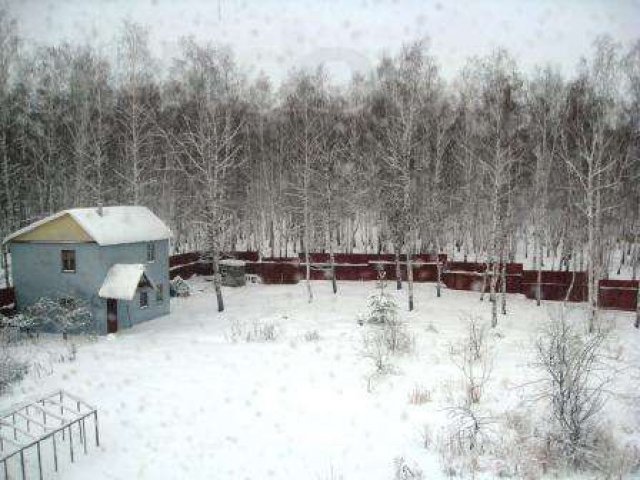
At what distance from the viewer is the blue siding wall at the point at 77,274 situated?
21.9 metres

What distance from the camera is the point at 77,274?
22.1 meters

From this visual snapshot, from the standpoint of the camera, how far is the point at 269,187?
1662 inches

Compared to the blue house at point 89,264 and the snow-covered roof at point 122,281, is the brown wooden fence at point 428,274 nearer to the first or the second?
the blue house at point 89,264

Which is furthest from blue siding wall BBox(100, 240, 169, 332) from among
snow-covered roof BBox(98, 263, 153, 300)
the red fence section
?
the red fence section

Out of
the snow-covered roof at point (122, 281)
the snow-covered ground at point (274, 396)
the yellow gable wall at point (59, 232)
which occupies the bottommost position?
the snow-covered ground at point (274, 396)

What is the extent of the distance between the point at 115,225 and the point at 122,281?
3.16 m

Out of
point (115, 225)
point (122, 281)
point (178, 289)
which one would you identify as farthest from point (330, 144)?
point (122, 281)

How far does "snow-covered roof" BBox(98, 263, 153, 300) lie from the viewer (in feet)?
69.6

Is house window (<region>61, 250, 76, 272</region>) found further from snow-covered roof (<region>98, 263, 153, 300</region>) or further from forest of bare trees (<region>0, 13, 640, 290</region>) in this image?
forest of bare trees (<region>0, 13, 640, 290</region>)

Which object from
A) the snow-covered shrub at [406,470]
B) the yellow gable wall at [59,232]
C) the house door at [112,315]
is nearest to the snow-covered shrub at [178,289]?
the house door at [112,315]

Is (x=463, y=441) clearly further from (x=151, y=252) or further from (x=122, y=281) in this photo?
(x=151, y=252)

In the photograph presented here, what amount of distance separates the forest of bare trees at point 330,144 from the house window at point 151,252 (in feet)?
10.4

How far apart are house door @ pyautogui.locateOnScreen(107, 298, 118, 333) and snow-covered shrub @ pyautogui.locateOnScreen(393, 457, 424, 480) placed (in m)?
15.7

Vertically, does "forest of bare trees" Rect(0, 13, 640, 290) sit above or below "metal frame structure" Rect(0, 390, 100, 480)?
above
